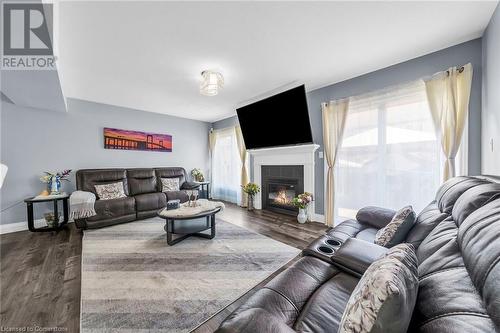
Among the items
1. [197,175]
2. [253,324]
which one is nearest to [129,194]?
[197,175]

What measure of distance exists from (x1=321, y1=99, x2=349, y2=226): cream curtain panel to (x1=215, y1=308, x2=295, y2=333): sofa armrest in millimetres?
2800

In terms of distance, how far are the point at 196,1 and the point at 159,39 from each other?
0.69 m

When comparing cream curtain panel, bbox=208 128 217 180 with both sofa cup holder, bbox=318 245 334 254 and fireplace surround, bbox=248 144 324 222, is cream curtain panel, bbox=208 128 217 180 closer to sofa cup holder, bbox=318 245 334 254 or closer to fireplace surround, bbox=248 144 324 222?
fireplace surround, bbox=248 144 324 222

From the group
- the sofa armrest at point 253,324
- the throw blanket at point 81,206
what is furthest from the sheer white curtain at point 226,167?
the sofa armrest at point 253,324

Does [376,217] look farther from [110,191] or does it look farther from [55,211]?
[55,211]

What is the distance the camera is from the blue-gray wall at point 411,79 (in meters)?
2.10

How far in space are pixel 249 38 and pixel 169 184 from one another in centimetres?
357

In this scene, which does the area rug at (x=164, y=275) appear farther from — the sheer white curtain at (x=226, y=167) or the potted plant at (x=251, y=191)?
the sheer white curtain at (x=226, y=167)

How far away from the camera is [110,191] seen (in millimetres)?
3682

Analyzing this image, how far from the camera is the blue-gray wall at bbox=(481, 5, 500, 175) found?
5.40 feet

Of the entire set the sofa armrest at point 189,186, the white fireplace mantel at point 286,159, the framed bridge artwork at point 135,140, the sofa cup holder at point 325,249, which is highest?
the framed bridge artwork at point 135,140

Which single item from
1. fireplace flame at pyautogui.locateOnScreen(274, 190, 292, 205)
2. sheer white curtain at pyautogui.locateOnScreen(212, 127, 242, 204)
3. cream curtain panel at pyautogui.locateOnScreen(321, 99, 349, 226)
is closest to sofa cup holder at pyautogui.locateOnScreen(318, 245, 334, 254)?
cream curtain panel at pyautogui.locateOnScreen(321, 99, 349, 226)

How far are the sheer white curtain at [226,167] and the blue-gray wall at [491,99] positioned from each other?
4093 millimetres

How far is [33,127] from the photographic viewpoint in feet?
11.1
